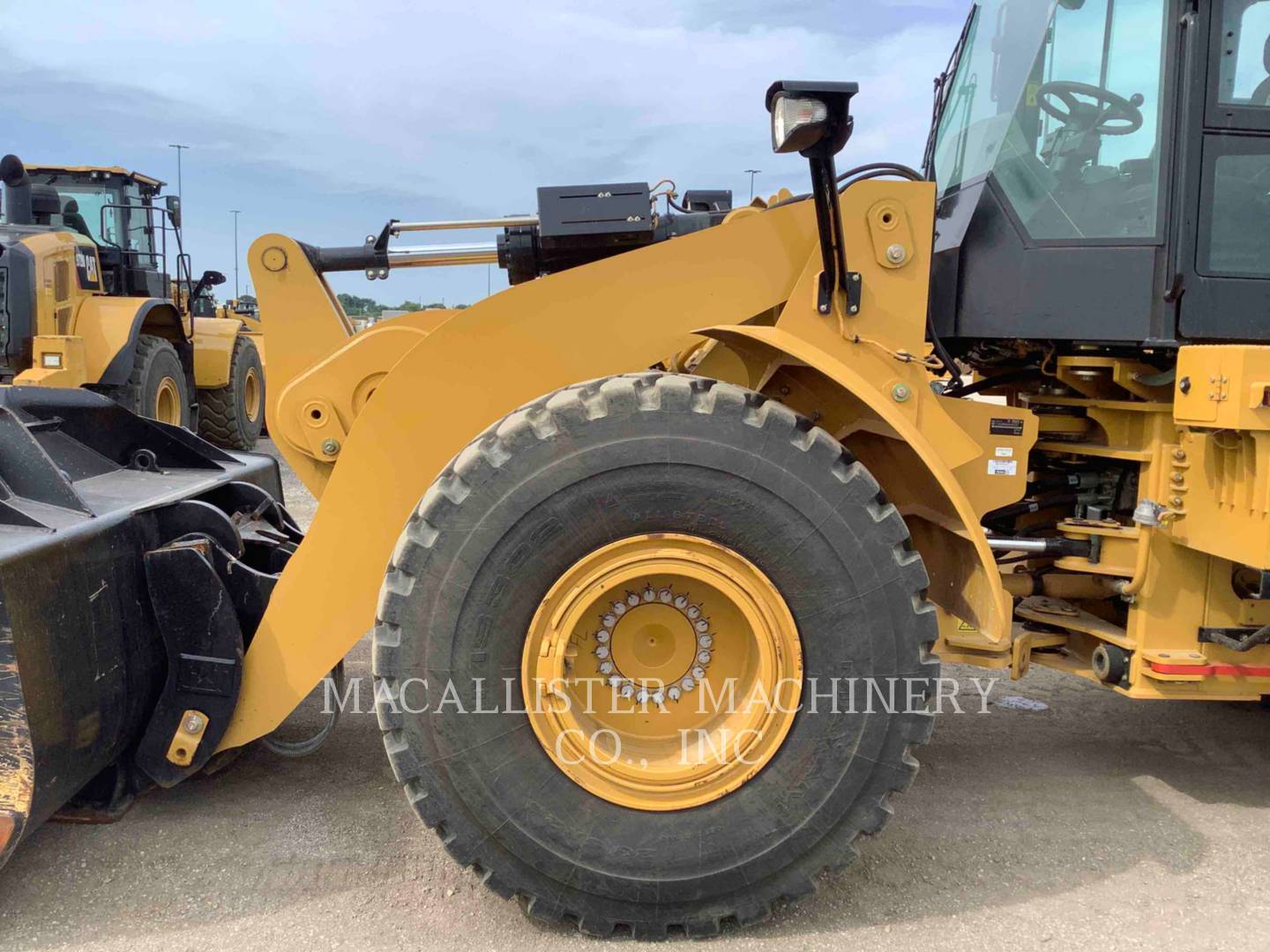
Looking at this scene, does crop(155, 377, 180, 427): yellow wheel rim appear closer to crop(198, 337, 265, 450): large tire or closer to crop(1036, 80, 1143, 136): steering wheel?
crop(198, 337, 265, 450): large tire

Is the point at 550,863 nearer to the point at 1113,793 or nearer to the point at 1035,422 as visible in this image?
the point at 1035,422

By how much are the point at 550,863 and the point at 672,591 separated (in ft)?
2.31

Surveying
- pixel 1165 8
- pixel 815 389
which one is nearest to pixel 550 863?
pixel 815 389

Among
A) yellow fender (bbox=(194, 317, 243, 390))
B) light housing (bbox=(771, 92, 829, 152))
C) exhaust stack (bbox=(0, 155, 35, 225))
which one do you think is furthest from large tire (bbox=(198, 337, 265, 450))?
light housing (bbox=(771, 92, 829, 152))

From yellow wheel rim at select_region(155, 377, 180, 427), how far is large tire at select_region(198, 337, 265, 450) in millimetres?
1258

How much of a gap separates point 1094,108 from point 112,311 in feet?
27.3

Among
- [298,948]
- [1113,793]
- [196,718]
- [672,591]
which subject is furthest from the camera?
[1113,793]

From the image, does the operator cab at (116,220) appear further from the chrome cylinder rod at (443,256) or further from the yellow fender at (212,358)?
the chrome cylinder rod at (443,256)

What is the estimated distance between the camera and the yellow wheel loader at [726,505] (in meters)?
2.19

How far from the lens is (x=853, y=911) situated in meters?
2.38

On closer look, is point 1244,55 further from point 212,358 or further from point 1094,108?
point 212,358

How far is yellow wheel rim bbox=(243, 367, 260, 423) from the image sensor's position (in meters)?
11.6

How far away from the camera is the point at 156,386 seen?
8.62 m

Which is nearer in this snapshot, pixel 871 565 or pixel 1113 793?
pixel 871 565
